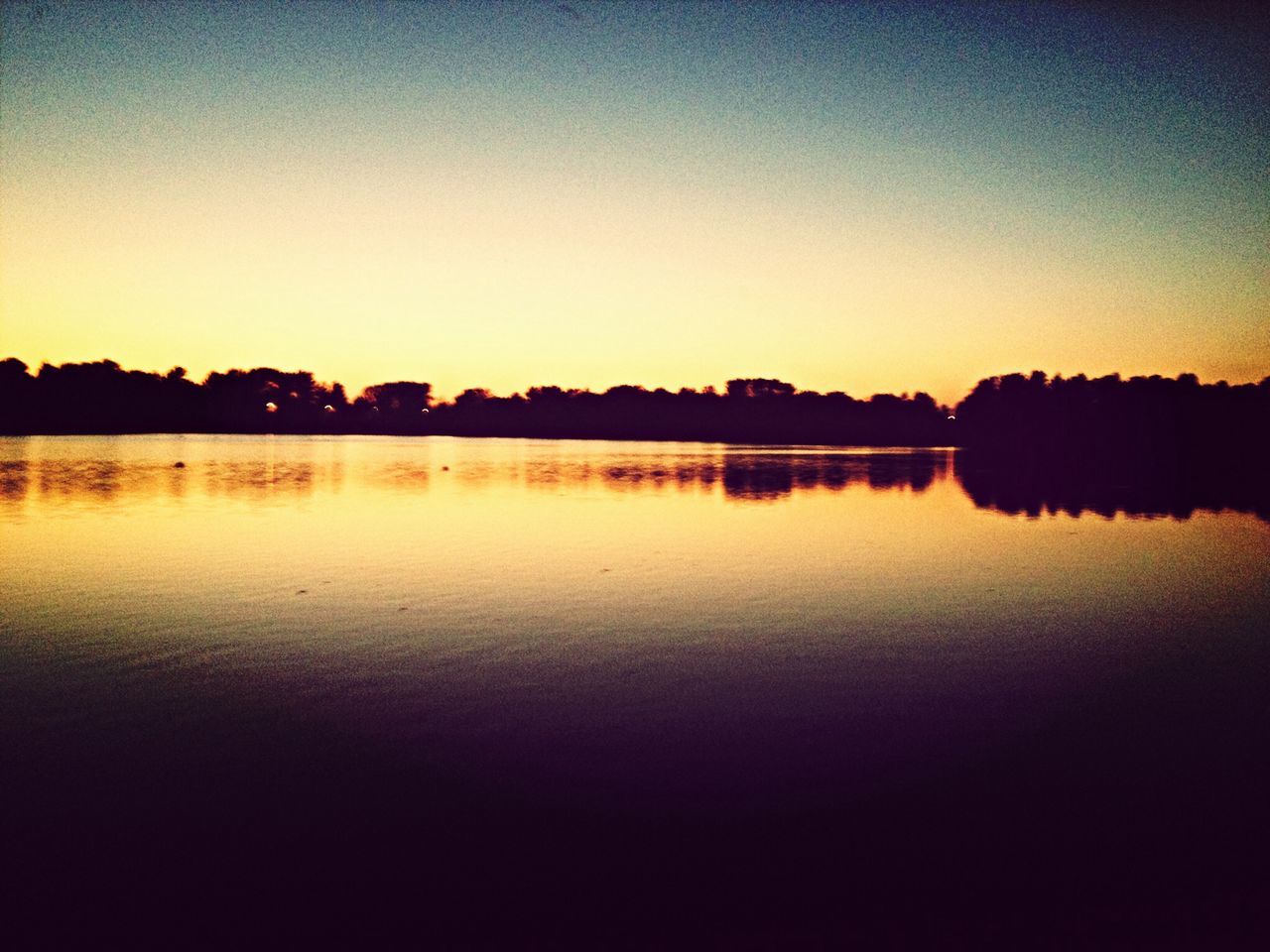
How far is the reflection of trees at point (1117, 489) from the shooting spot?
48.8 metres

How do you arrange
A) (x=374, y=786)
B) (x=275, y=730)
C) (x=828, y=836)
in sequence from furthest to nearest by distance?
1. (x=275, y=730)
2. (x=374, y=786)
3. (x=828, y=836)

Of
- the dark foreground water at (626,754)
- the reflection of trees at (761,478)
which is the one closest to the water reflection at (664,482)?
the reflection of trees at (761,478)

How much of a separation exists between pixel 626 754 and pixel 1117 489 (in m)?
66.4

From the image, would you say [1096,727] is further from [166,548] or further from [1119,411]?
[1119,411]

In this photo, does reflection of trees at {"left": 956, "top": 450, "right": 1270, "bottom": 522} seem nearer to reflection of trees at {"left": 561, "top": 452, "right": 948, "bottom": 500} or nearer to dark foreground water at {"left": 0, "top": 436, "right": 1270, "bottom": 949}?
reflection of trees at {"left": 561, "top": 452, "right": 948, "bottom": 500}

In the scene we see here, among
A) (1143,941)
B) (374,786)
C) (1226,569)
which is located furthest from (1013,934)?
(1226,569)

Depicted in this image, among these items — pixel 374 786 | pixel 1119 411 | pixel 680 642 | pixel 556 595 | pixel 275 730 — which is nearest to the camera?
pixel 374 786

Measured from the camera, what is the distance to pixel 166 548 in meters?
28.0

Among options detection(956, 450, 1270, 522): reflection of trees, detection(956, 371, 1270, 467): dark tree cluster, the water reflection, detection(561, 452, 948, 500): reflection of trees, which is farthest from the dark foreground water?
detection(956, 371, 1270, 467): dark tree cluster

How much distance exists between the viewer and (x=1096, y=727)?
12953mm

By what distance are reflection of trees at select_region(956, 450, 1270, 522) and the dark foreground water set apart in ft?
78.0

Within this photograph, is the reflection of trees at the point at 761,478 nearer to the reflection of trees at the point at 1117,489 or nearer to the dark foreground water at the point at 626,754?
the reflection of trees at the point at 1117,489

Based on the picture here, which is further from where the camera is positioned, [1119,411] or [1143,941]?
[1119,411]

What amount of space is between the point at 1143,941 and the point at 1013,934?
1253 mm
